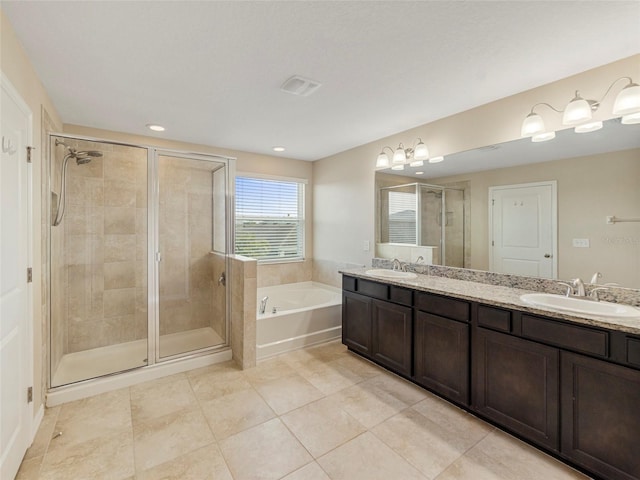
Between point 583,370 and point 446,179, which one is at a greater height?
point 446,179

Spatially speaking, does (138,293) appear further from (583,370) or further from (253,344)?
(583,370)

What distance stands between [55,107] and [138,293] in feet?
6.21

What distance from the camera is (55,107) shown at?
2.68 m

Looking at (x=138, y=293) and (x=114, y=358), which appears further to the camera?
(x=138, y=293)

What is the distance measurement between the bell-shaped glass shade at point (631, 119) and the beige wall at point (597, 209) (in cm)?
18

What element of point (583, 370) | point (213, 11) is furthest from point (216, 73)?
point (583, 370)

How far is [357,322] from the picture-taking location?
3.15m

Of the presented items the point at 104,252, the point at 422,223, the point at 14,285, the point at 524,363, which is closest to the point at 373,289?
the point at 422,223

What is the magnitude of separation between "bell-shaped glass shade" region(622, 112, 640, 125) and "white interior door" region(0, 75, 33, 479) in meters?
3.47

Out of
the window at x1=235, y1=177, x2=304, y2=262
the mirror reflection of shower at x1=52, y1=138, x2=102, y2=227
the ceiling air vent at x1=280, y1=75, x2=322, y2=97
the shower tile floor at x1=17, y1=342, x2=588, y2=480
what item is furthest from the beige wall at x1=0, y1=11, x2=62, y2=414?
the window at x1=235, y1=177, x2=304, y2=262

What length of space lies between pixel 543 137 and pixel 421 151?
1038 mm

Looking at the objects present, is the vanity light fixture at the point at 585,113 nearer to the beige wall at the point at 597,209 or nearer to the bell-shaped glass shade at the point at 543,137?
the bell-shaped glass shade at the point at 543,137

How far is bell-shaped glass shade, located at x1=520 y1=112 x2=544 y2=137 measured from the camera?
2.21 metres

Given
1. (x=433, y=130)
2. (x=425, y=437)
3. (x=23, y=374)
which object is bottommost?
(x=425, y=437)
